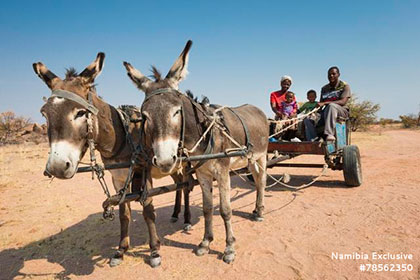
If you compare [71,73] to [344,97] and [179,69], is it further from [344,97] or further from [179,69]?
[344,97]

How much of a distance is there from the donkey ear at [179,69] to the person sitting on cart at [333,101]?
392 centimetres

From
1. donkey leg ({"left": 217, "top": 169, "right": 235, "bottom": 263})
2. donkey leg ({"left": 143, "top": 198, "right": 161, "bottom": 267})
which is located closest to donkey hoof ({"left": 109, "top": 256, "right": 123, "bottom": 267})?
donkey leg ({"left": 143, "top": 198, "right": 161, "bottom": 267})

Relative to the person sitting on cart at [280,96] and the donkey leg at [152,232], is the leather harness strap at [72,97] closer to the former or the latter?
the donkey leg at [152,232]

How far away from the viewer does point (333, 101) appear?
19.1 feet

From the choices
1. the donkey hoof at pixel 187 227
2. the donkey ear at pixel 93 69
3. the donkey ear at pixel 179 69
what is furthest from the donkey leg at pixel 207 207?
the donkey ear at pixel 93 69

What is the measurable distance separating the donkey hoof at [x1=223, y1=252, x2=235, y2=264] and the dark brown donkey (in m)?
0.94

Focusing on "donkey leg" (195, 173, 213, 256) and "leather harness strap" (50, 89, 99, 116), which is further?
"donkey leg" (195, 173, 213, 256)

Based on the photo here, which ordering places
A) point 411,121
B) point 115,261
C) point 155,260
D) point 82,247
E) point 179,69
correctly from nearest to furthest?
point 179,69 < point 155,260 < point 115,261 < point 82,247 < point 411,121

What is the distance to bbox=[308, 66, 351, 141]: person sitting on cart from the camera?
214 inches

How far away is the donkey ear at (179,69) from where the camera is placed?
283cm

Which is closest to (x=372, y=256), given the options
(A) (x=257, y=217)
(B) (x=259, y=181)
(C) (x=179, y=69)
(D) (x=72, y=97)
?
(A) (x=257, y=217)

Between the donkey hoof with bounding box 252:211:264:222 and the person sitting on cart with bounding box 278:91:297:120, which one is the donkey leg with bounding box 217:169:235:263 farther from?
the person sitting on cart with bounding box 278:91:297:120

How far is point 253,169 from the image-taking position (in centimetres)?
493

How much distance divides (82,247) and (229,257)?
2522 mm
